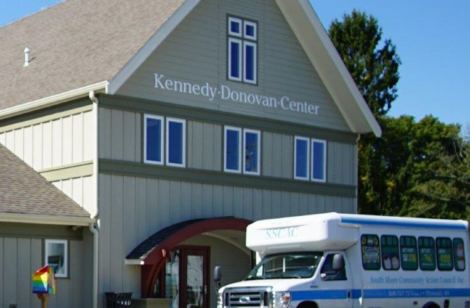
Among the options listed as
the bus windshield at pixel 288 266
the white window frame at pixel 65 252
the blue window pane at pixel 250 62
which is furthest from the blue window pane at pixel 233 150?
the bus windshield at pixel 288 266

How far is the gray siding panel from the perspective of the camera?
2638cm

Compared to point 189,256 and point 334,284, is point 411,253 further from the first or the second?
point 189,256

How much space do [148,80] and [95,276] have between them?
5487 millimetres

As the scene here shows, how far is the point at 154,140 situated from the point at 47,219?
3.91 m

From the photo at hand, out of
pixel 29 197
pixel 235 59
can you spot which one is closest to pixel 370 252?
pixel 29 197

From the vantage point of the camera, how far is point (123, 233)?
25.1 meters

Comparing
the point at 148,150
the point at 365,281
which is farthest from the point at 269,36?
the point at 365,281

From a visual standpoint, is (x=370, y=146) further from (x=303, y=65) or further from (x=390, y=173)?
(x=303, y=65)

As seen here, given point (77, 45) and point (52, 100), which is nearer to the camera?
point (52, 100)

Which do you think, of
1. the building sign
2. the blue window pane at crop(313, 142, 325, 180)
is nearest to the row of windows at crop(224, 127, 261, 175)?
the building sign

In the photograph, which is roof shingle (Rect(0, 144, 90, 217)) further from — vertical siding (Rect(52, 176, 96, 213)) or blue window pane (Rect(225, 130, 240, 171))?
blue window pane (Rect(225, 130, 240, 171))

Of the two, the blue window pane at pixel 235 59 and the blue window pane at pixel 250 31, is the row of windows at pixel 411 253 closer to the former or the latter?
the blue window pane at pixel 235 59

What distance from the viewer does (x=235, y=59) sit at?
2844 cm

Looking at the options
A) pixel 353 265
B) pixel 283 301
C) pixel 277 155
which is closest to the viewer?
pixel 283 301
